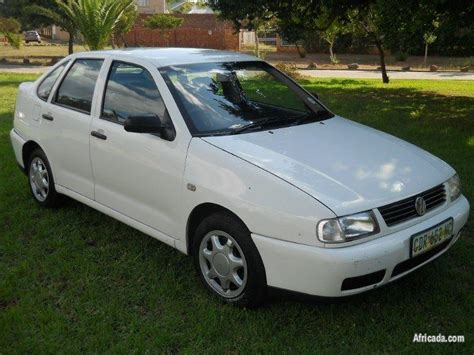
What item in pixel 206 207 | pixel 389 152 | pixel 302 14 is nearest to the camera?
pixel 206 207

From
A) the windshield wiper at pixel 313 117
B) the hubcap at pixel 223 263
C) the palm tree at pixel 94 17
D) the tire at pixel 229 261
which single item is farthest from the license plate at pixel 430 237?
the palm tree at pixel 94 17

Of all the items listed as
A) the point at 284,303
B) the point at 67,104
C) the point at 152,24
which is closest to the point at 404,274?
the point at 284,303

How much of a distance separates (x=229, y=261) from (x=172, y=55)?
1.86m

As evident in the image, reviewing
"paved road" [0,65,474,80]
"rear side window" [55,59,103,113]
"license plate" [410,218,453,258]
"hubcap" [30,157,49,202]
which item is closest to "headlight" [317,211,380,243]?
"license plate" [410,218,453,258]

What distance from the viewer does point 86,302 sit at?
3.56 metres

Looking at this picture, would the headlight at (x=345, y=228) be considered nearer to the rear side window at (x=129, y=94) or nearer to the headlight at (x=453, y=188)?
the headlight at (x=453, y=188)

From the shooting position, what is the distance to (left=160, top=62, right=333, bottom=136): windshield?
12.5ft

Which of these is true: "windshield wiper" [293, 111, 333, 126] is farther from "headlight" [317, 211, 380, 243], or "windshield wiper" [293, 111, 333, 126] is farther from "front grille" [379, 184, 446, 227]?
"headlight" [317, 211, 380, 243]

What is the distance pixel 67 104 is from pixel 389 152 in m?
2.82

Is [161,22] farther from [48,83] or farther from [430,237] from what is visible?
[430,237]

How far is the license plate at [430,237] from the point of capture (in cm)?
314

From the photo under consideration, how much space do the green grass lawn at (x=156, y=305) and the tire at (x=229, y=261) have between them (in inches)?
4.6

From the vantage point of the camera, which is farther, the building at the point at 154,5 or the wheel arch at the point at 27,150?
the building at the point at 154,5

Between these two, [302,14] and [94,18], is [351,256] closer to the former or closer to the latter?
[302,14]
